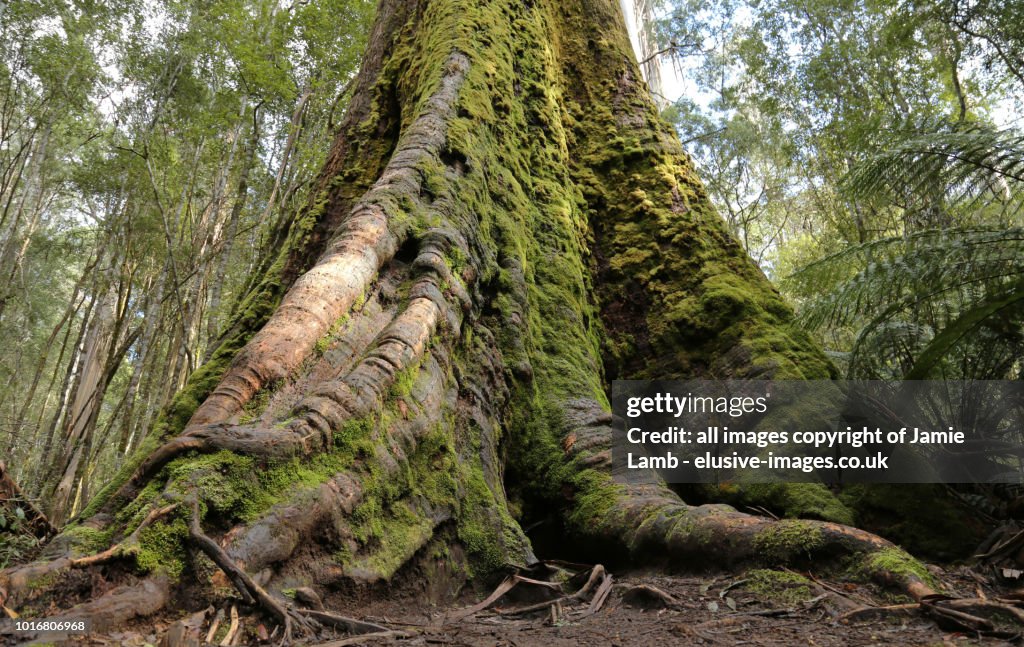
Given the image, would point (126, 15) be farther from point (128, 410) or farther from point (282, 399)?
point (282, 399)

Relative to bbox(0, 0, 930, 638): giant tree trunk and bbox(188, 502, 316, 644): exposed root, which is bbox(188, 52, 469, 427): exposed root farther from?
bbox(188, 502, 316, 644): exposed root

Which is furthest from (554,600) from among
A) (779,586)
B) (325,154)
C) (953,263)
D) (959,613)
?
(325,154)

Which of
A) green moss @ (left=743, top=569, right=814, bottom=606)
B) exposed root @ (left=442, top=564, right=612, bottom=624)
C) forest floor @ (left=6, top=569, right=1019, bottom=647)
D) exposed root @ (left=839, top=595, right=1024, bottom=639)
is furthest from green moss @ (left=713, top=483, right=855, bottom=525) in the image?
exposed root @ (left=442, top=564, right=612, bottom=624)

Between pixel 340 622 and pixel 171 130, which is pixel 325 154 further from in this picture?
pixel 340 622

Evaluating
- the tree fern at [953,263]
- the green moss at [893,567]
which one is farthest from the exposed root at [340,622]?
the tree fern at [953,263]

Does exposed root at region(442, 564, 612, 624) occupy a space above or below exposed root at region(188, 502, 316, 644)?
below

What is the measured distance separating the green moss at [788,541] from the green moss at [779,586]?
0.28 feet

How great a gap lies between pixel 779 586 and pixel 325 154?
33.7 ft

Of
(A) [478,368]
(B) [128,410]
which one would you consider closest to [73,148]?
(B) [128,410]

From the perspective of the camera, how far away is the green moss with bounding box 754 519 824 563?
8.63ft

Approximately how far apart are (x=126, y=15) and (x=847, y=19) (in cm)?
1612

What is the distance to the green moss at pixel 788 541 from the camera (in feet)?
8.63

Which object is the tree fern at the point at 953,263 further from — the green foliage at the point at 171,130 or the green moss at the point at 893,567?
the green foliage at the point at 171,130

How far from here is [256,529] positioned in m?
2.00
